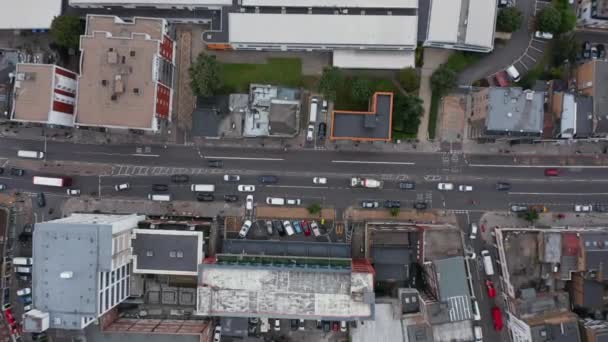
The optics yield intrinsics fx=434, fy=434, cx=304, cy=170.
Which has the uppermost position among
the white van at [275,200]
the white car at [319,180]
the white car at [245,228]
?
the white car at [319,180]

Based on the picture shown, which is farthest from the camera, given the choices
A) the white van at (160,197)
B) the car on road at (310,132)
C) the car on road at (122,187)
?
the car on road at (122,187)

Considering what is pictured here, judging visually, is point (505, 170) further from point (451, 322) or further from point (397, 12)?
point (397, 12)

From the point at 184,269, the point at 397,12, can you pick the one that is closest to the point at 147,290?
the point at 184,269

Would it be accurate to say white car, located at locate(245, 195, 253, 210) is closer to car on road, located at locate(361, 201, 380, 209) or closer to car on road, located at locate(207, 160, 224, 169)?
car on road, located at locate(207, 160, 224, 169)

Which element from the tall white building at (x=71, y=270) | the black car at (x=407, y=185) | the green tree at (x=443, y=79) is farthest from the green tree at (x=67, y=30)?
the black car at (x=407, y=185)

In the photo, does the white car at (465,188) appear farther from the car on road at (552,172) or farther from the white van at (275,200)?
the white van at (275,200)

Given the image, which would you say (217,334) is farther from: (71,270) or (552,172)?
(552,172)

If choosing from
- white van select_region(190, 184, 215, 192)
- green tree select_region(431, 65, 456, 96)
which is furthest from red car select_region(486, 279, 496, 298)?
white van select_region(190, 184, 215, 192)
